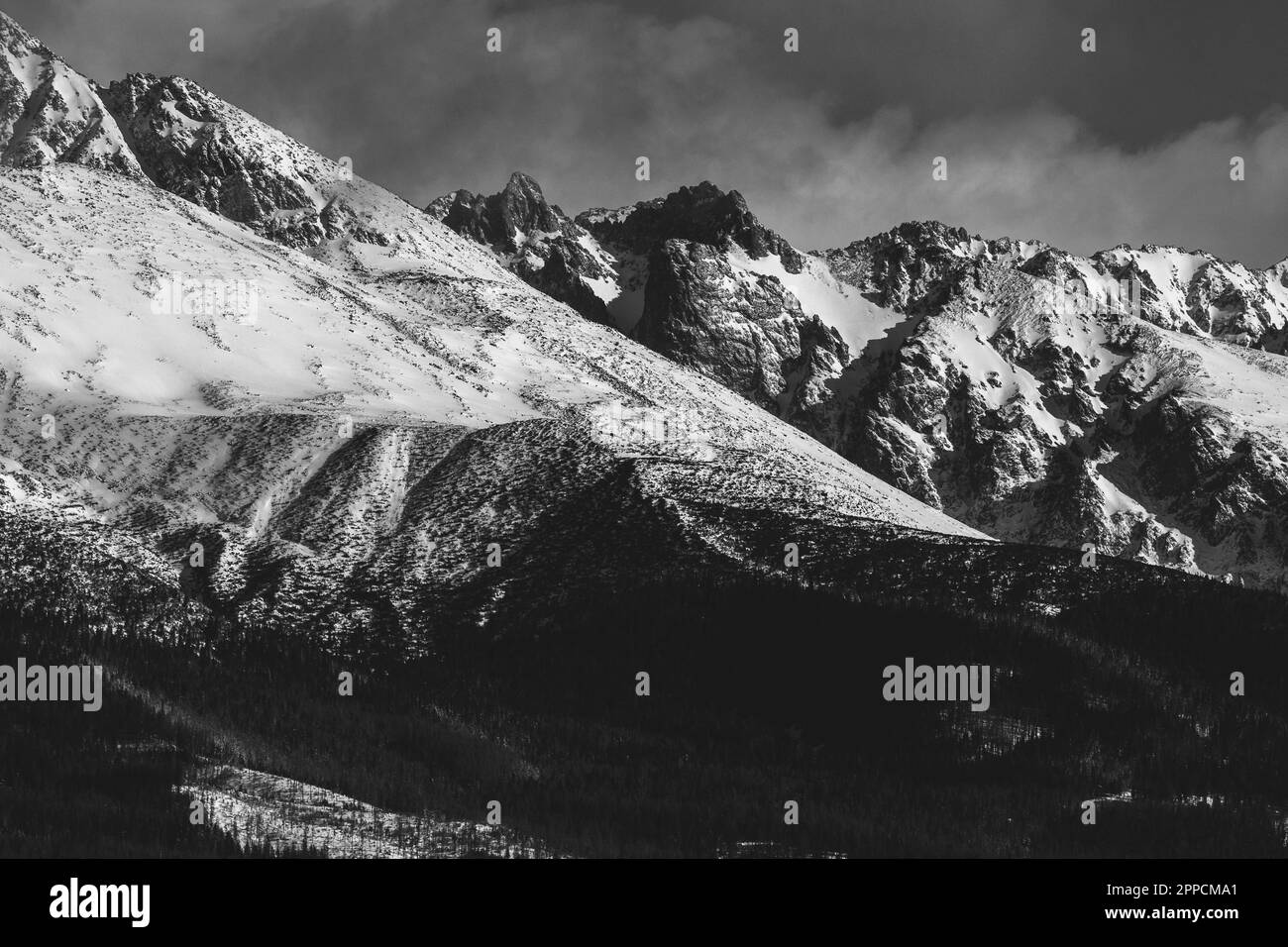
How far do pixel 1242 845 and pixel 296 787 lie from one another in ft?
318
